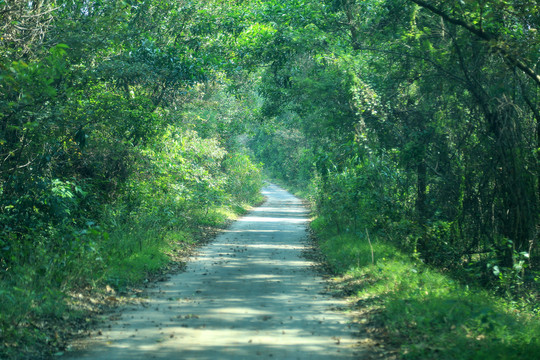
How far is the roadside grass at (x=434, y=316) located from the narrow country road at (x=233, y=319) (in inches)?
27.1

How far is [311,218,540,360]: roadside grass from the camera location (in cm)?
598

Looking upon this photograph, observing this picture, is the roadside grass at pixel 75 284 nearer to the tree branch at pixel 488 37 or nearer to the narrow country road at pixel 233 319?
the narrow country road at pixel 233 319

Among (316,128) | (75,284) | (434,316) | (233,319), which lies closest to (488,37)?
(434,316)

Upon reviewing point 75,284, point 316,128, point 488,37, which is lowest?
point 75,284

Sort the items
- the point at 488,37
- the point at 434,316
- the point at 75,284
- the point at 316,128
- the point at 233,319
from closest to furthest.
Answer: the point at 434,316
the point at 233,319
the point at 75,284
the point at 488,37
the point at 316,128

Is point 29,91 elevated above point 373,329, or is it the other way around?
point 29,91

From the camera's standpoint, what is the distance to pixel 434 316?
727cm

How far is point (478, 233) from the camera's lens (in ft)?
40.8

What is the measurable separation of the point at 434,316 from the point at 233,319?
283 cm

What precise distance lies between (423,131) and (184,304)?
8.51 metres

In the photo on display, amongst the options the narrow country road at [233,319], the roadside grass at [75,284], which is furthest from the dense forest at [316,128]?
the narrow country road at [233,319]

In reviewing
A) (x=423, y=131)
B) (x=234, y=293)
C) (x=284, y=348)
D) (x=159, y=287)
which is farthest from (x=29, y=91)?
(x=423, y=131)

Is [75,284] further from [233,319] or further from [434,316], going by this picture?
[434,316]

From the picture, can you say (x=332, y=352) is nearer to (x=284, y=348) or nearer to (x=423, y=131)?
(x=284, y=348)
